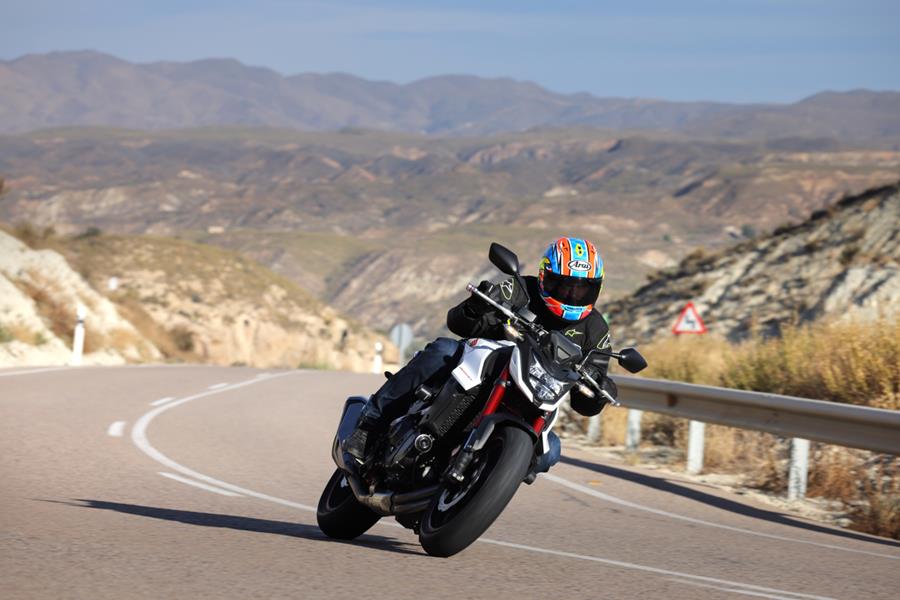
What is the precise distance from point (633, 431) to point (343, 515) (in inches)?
299

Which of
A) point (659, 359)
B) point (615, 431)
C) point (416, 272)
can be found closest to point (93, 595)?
point (615, 431)

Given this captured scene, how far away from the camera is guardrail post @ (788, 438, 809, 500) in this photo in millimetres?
11461

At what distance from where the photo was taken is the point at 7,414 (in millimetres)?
14391

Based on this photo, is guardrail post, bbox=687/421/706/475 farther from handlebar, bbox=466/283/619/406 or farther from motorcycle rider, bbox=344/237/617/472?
handlebar, bbox=466/283/619/406

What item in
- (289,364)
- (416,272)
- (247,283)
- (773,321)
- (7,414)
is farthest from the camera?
(416,272)

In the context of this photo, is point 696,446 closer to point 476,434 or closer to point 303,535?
point 303,535

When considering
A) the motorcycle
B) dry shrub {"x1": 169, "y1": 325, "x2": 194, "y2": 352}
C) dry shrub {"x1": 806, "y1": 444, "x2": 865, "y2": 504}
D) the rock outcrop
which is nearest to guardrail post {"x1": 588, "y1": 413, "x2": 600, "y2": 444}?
dry shrub {"x1": 806, "y1": 444, "x2": 865, "y2": 504}

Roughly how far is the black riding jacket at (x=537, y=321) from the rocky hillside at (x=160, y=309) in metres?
18.4

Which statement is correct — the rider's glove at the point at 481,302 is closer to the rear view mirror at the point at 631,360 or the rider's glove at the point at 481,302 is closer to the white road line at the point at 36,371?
the rear view mirror at the point at 631,360

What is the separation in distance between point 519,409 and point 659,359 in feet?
43.0

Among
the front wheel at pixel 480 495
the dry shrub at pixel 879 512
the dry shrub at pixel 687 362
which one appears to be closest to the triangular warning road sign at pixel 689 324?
the dry shrub at pixel 687 362

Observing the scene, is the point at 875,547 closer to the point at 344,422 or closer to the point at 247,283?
the point at 344,422

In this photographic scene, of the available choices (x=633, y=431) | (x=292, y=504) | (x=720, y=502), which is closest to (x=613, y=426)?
(x=633, y=431)

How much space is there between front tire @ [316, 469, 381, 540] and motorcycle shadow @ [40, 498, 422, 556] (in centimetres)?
6
